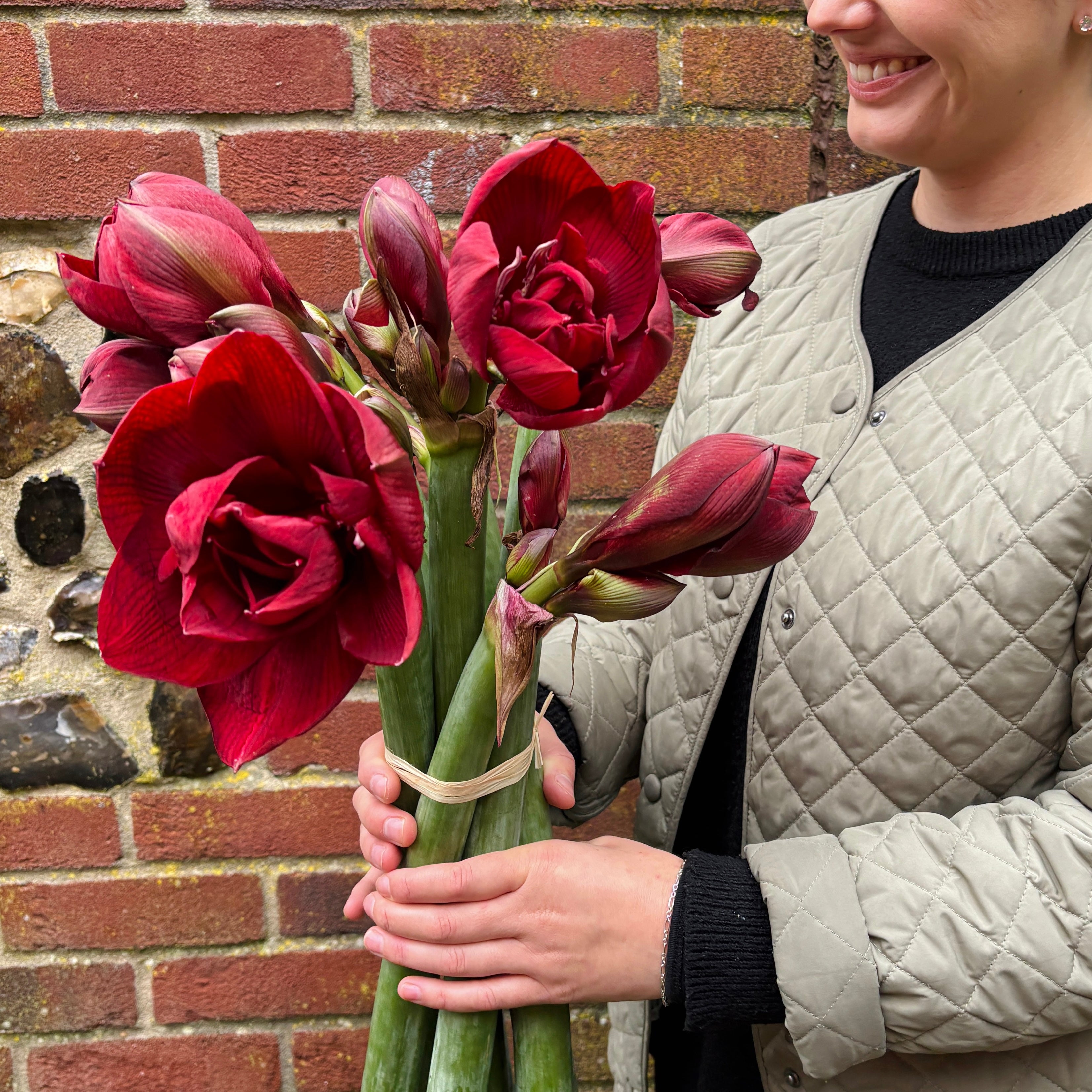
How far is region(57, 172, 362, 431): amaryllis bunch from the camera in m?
0.41

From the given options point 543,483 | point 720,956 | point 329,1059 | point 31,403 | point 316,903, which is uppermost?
point 543,483

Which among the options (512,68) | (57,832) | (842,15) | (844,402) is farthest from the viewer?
(57,832)

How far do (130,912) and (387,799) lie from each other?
75 centimetres

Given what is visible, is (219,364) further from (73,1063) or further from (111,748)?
(73,1063)

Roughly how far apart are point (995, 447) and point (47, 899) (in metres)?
1.08

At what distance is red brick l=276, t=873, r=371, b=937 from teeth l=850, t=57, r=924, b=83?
36.7 inches

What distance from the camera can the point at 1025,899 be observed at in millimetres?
622

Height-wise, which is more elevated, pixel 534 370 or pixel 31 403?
pixel 534 370

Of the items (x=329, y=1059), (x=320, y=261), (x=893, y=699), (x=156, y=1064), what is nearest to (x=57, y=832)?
(x=156, y=1064)

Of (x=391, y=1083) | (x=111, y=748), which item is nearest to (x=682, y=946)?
(x=391, y=1083)

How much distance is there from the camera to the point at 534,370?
14.9 inches

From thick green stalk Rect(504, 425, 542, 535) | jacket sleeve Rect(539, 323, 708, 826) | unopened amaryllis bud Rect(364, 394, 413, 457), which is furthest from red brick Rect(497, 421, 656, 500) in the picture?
unopened amaryllis bud Rect(364, 394, 413, 457)

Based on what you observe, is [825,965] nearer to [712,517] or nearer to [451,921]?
[451,921]

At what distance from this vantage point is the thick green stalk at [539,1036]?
0.56 meters
